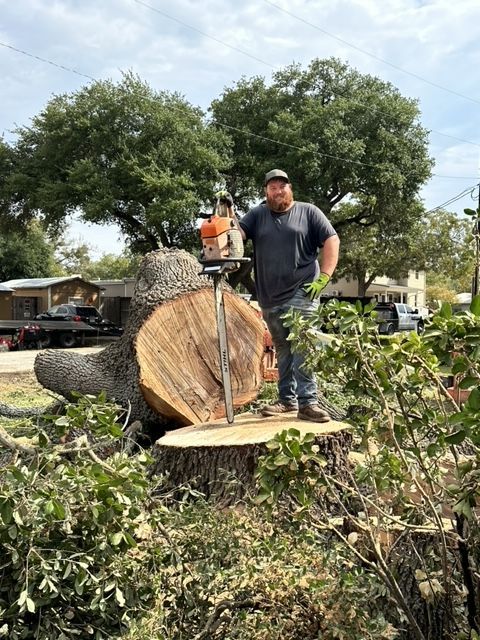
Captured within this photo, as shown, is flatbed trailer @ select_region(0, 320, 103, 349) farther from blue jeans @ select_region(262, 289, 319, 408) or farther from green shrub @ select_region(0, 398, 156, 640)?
green shrub @ select_region(0, 398, 156, 640)

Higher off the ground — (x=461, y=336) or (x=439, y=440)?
(x=461, y=336)

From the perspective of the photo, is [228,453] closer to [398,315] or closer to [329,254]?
[329,254]

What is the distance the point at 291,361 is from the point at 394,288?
159 feet

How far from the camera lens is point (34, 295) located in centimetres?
3169

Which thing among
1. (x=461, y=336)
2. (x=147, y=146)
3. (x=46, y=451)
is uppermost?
(x=147, y=146)

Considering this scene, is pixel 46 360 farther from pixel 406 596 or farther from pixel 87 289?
pixel 87 289

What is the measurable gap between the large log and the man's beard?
4.63 ft

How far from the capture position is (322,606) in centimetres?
194

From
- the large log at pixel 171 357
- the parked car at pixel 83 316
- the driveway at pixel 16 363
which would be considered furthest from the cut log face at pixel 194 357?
the parked car at pixel 83 316

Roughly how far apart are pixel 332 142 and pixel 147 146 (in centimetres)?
703

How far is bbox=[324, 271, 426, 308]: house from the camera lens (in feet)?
159

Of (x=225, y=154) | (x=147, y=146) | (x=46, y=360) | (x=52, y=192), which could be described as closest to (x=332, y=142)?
(x=225, y=154)

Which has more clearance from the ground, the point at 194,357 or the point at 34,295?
the point at 34,295

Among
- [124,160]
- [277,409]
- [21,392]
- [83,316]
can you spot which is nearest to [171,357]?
[277,409]
